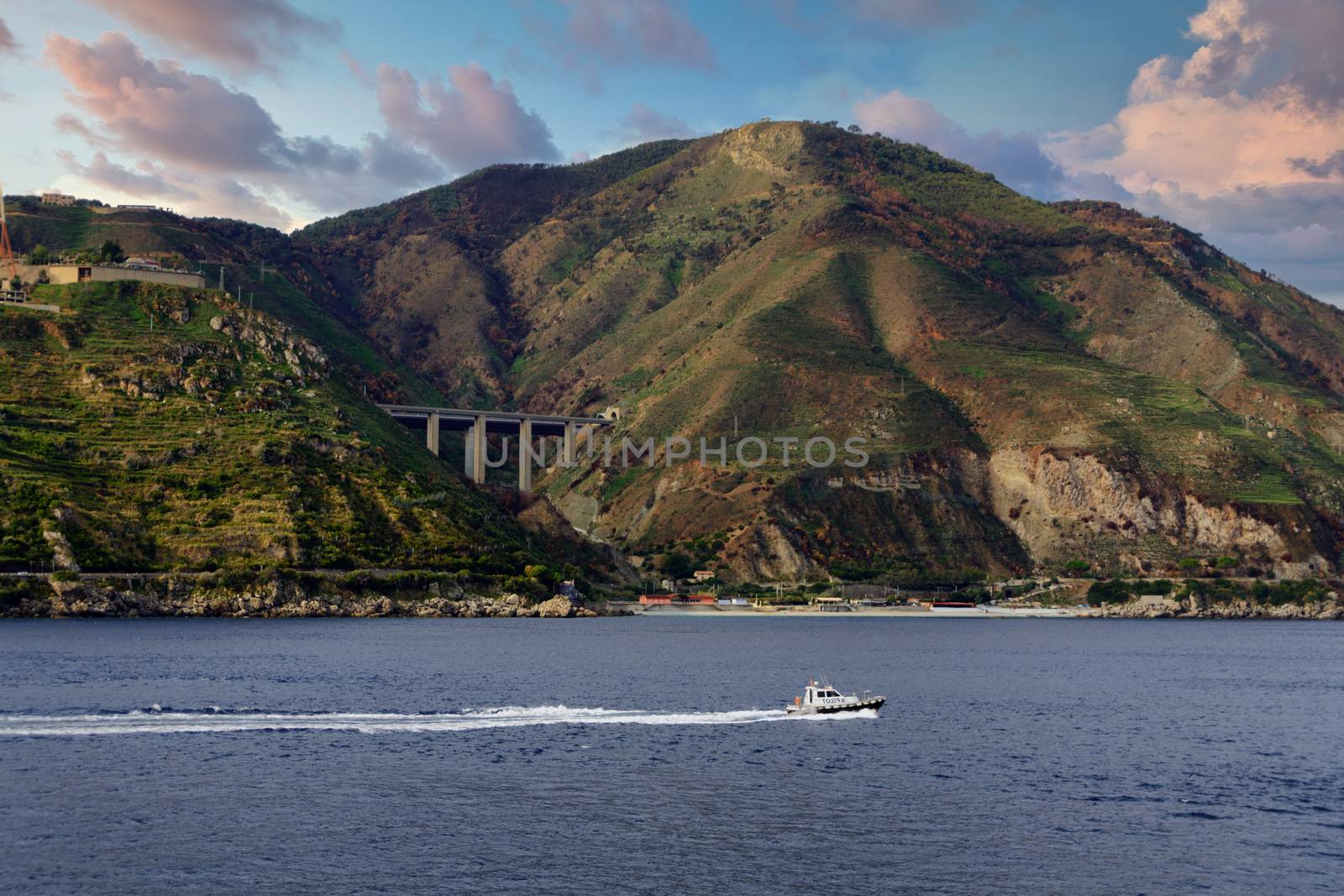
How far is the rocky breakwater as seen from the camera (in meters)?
140

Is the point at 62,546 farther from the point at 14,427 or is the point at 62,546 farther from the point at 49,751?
the point at 49,751

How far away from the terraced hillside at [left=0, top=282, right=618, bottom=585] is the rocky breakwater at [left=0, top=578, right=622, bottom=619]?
2669 mm

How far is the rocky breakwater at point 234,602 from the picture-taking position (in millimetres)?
139875

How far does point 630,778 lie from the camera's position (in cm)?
6562

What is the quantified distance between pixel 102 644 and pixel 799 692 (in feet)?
195

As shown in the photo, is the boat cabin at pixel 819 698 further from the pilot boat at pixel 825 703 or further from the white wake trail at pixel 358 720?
the white wake trail at pixel 358 720

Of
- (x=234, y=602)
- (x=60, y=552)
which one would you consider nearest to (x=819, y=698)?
(x=234, y=602)

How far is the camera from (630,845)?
174ft

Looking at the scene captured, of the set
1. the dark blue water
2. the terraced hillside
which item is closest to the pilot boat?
the dark blue water

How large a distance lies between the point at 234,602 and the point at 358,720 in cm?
7497

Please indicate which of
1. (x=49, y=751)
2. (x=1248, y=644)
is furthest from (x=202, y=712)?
(x=1248, y=644)

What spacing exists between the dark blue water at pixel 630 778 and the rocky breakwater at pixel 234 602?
19457 millimetres

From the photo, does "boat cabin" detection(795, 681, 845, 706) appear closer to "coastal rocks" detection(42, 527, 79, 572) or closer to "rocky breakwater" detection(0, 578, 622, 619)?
"rocky breakwater" detection(0, 578, 622, 619)

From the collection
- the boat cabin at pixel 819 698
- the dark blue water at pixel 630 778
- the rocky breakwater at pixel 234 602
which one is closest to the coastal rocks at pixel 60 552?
the rocky breakwater at pixel 234 602
